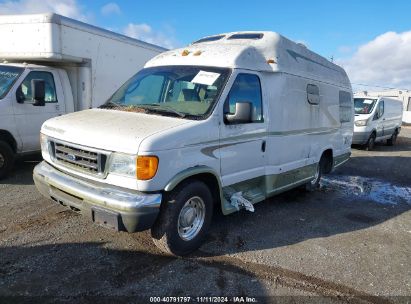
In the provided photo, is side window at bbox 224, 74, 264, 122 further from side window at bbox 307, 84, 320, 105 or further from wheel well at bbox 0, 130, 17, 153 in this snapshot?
wheel well at bbox 0, 130, 17, 153

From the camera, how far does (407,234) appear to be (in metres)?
5.65

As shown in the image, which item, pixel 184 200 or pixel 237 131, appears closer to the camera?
pixel 184 200

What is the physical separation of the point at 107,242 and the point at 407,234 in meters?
4.41

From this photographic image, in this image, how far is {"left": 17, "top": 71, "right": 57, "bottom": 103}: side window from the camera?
6823mm

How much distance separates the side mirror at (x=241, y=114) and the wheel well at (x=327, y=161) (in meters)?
3.94

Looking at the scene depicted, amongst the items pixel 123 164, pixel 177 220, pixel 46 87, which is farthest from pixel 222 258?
pixel 46 87

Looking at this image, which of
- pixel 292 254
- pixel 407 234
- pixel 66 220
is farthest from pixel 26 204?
pixel 407 234

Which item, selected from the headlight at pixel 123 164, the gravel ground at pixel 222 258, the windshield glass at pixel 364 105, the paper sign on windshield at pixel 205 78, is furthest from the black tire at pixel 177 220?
the windshield glass at pixel 364 105

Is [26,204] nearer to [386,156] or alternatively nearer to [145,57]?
[145,57]

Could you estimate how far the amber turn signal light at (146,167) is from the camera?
3596 mm

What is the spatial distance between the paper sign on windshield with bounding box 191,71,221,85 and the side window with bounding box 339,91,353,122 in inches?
174

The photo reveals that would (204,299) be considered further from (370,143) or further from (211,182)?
(370,143)

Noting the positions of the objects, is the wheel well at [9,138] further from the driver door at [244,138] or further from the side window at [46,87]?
the driver door at [244,138]

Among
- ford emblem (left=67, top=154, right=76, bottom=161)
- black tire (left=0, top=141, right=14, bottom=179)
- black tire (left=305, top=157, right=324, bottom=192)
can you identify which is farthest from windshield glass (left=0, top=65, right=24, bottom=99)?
black tire (left=305, top=157, right=324, bottom=192)
